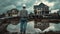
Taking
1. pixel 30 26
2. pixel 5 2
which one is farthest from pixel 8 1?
pixel 30 26

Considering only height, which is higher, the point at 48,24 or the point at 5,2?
the point at 5,2

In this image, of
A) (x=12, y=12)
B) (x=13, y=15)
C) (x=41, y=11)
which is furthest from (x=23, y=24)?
(x=41, y=11)

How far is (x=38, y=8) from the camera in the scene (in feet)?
28.5

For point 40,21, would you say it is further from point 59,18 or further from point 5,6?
point 5,6

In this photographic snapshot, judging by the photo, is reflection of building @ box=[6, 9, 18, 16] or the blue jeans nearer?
the blue jeans

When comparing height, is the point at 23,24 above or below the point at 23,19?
below

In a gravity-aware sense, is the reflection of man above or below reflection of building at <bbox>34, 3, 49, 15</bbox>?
below

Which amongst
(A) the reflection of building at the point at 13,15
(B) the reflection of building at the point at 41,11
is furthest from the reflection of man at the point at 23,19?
(B) the reflection of building at the point at 41,11

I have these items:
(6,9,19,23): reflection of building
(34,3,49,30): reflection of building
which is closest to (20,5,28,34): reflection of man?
(6,9,19,23): reflection of building

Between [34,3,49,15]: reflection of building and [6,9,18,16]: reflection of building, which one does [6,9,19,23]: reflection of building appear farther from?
[34,3,49,15]: reflection of building

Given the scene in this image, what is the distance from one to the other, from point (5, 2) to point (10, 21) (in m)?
0.82

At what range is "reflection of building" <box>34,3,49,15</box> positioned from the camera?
865cm

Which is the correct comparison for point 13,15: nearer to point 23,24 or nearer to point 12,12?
point 12,12

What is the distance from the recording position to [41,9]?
870 centimetres
